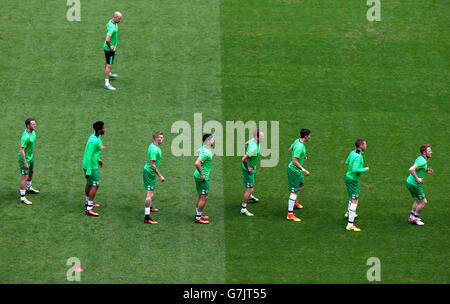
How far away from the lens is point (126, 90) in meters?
20.5

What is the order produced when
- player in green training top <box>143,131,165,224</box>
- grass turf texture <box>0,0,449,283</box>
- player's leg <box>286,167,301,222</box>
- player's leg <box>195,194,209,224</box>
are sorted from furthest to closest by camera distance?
1. player's leg <box>286,167,301,222</box>
2. player's leg <box>195,194,209,224</box>
3. player in green training top <box>143,131,165,224</box>
4. grass turf texture <box>0,0,449,283</box>

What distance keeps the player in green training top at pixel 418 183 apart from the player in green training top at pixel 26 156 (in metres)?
8.48

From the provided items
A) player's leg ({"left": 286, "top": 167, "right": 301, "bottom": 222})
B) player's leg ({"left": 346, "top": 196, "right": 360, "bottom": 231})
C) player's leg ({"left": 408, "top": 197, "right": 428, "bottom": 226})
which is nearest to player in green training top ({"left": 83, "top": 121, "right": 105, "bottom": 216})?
player's leg ({"left": 286, "top": 167, "right": 301, "bottom": 222})

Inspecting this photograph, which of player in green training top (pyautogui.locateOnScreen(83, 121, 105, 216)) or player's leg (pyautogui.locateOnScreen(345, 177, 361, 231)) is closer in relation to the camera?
player in green training top (pyautogui.locateOnScreen(83, 121, 105, 216))

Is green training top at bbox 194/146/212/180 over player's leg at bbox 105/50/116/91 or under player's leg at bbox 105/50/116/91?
under

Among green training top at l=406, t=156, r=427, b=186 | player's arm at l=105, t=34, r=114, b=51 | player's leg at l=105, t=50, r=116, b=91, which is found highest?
player's arm at l=105, t=34, r=114, b=51

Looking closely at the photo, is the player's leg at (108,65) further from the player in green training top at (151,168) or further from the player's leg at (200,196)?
the player's leg at (200,196)

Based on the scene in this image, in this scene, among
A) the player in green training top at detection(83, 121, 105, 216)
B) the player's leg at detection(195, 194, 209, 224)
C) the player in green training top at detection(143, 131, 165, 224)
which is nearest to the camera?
the player in green training top at detection(143, 131, 165, 224)

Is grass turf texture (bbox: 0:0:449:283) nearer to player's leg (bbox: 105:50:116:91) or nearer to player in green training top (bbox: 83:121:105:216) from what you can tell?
player's leg (bbox: 105:50:116:91)

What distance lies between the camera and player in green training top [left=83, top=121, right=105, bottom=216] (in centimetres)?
1535

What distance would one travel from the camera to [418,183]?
15.8 metres

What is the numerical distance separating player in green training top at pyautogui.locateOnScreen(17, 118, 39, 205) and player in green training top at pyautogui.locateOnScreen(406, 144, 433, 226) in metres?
8.48

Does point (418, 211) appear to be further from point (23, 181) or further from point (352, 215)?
point (23, 181)

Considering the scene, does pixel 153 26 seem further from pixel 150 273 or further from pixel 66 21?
pixel 150 273
